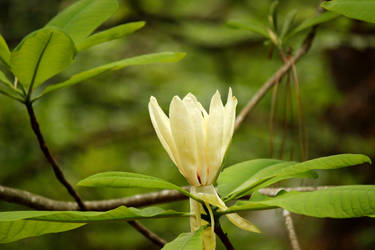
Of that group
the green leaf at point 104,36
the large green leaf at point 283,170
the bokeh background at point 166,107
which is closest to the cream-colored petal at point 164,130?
the large green leaf at point 283,170

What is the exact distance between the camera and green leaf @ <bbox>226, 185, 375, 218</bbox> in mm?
577

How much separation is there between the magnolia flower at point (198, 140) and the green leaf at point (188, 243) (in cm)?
6

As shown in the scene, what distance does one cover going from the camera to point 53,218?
2.04 feet

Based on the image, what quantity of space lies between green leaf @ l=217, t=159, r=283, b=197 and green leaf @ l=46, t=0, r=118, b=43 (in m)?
0.40

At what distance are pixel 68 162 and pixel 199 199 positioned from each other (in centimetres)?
194

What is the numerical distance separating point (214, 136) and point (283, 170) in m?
0.13

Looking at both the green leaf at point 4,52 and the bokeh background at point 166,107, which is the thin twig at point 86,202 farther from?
the bokeh background at point 166,107

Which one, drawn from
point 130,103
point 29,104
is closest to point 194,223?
point 29,104

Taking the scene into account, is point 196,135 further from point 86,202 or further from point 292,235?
point 86,202

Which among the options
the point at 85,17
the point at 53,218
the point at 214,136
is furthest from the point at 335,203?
the point at 85,17

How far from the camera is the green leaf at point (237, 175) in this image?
2.57 feet

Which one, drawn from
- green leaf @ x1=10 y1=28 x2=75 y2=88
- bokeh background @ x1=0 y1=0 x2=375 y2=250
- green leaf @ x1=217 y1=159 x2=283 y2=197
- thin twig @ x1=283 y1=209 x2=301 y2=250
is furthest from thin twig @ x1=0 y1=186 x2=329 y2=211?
bokeh background @ x1=0 y1=0 x2=375 y2=250

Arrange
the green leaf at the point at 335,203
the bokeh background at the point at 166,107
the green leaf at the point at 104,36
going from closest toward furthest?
1. the green leaf at the point at 335,203
2. the green leaf at the point at 104,36
3. the bokeh background at the point at 166,107

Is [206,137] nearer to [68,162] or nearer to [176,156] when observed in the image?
[176,156]
